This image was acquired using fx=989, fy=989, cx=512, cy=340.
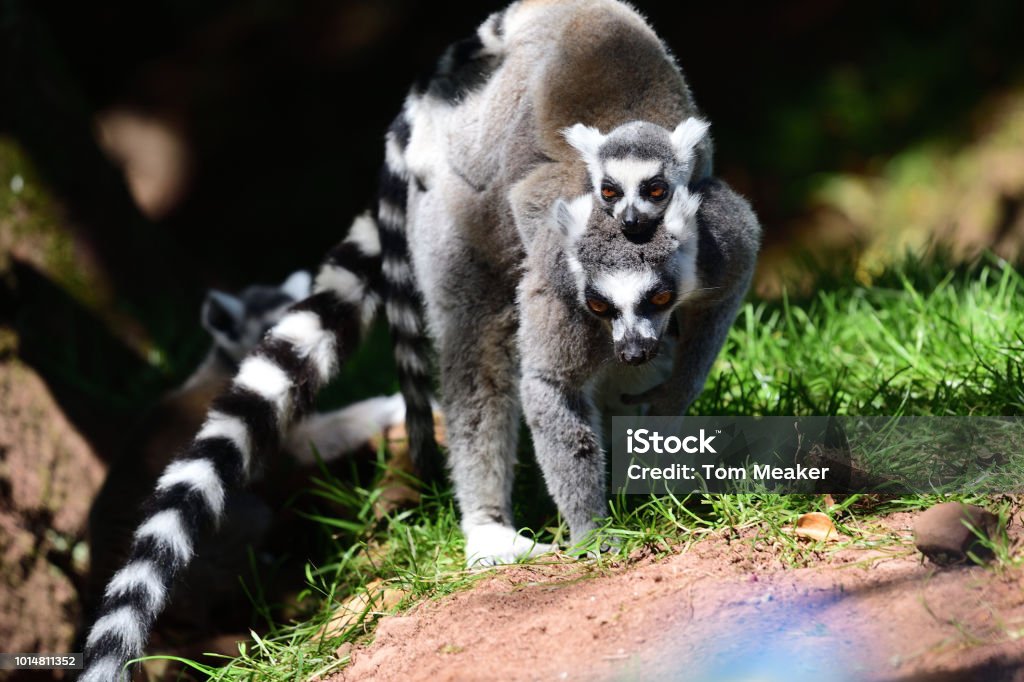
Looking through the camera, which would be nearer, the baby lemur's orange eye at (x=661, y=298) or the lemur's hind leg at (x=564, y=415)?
the baby lemur's orange eye at (x=661, y=298)

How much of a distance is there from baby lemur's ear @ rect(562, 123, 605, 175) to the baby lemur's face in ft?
0.43

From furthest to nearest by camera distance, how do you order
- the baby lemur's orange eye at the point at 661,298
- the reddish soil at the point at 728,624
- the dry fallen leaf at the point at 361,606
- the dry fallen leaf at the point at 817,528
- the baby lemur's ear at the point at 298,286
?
the baby lemur's ear at the point at 298,286 → the dry fallen leaf at the point at 361,606 → the baby lemur's orange eye at the point at 661,298 → the dry fallen leaf at the point at 817,528 → the reddish soil at the point at 728,624

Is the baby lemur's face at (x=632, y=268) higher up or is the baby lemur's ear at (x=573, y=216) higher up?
the baby lemur's ear at (x=573, y=216)

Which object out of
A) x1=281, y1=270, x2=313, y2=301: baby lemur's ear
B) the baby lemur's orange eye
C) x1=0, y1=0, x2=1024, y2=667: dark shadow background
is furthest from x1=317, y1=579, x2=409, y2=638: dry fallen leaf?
x1=0, y1=0, x2=1024, y2=667: dark shadow background

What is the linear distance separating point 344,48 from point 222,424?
23.6ft

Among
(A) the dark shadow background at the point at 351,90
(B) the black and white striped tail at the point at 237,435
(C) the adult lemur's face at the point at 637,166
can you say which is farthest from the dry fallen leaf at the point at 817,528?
(A) the dark shadow background at the point at 351,90

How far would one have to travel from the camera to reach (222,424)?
4.05 m

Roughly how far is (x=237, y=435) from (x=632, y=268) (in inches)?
71.3

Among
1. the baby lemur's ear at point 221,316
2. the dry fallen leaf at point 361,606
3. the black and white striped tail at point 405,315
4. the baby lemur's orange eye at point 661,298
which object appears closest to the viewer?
the baby lemur's orange eye at point 661,298

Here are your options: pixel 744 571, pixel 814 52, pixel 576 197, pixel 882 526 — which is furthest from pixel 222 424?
pixel 814 52

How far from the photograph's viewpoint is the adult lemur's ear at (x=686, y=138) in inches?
136

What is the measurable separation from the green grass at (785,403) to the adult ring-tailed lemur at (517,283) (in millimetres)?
264

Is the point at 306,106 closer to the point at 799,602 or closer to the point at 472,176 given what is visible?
the point at 472,176

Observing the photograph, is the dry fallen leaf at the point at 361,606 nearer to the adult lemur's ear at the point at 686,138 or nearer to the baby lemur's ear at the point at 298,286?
the adult lemur's ear at the point at 686,138
